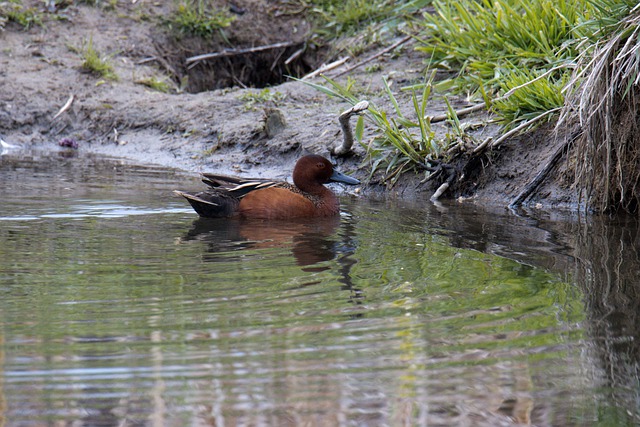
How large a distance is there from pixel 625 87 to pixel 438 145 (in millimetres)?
1897

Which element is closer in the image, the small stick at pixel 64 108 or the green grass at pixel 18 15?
the small stick at pixel 64 108

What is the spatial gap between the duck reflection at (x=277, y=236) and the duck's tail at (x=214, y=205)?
49 mm

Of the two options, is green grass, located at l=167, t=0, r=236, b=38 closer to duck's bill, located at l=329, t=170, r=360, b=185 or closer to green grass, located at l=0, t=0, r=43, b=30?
green grass, located at l=0, t=0, r=43, b=30

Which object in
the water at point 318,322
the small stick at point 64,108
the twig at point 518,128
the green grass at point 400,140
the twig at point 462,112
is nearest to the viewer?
the water at point 318,322

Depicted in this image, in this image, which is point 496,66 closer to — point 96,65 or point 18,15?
point 96,65

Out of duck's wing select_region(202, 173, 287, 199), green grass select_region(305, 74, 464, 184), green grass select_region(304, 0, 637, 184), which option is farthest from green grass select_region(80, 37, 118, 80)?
duck's wing select_region(202, 173, 287, 199)

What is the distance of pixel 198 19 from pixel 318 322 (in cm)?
880

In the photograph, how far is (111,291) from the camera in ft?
13.5

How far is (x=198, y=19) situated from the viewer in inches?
462

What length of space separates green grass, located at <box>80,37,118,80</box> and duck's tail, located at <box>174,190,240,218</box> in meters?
5.11

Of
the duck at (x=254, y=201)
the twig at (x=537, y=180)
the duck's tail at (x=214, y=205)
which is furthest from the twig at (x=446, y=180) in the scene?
the duck's tail at (x=214, y=205)

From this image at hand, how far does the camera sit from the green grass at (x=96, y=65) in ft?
36.1

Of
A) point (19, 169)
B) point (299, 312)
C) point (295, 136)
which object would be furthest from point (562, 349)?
point (19, 169)

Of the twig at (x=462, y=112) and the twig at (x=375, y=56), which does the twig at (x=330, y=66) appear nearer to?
the twig at (x=375, y=56)
